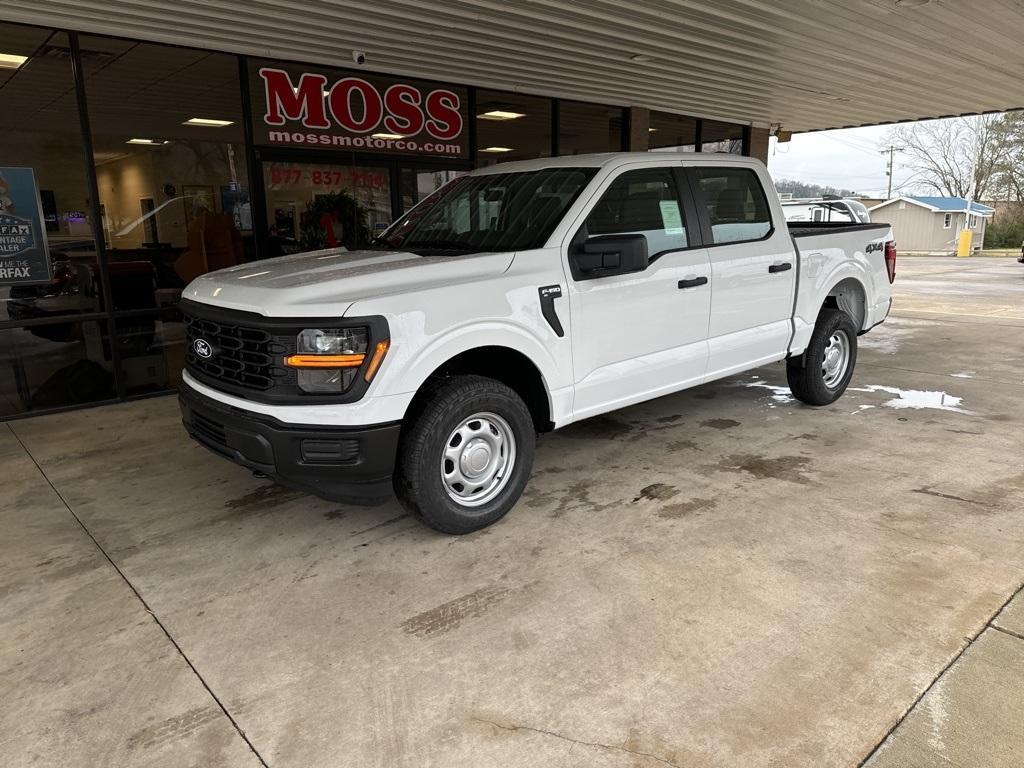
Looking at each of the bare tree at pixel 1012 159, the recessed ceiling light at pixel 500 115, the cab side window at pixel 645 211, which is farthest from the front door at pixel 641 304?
the bare tree at pixel 1012 159

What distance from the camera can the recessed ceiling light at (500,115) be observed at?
960cm

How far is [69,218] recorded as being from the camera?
21.7ft

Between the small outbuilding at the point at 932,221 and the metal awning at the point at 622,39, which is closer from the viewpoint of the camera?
the metal awning at the point at 622,39

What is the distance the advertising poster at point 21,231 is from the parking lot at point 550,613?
1.95 metres

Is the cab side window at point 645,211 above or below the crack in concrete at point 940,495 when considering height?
above

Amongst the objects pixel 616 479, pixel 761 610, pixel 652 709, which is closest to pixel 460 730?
pixel 652 709

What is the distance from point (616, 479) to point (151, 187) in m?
5.91

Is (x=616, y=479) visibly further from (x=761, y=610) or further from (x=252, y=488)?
(x=252, y=488)

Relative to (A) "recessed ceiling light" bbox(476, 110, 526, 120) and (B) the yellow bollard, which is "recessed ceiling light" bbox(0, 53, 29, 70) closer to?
(A) "recessed ceiling light" bbox(476, 110, 526, 120)

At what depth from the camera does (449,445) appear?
145 inches

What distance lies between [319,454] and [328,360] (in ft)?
1.42

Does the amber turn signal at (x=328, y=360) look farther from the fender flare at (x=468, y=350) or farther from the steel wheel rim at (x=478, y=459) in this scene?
the steel wheel rim at (x=478, y=459)

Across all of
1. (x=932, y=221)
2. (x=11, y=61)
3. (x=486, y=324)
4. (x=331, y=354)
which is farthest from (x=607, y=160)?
(x=932, y=221)

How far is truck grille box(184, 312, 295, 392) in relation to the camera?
10.9 feet
